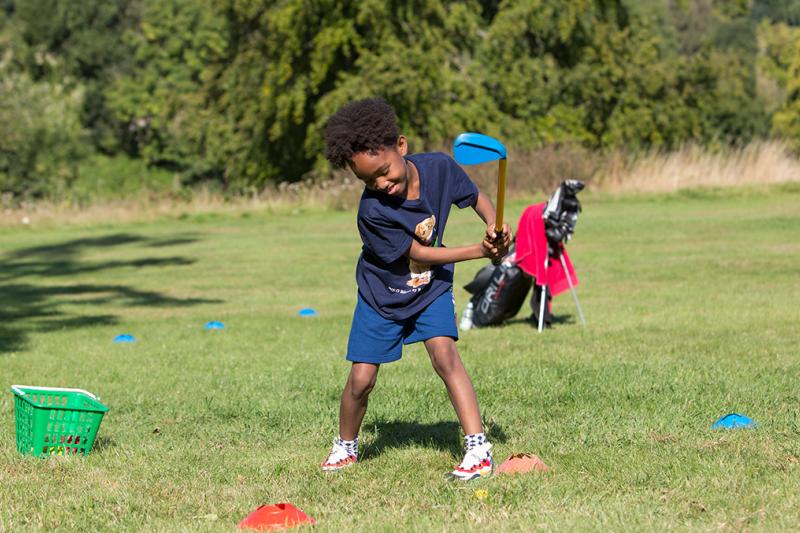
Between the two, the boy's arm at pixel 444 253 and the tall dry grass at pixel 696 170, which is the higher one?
the boy's arm at pixel 444 253

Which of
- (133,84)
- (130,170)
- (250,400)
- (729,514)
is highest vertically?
(729,514)

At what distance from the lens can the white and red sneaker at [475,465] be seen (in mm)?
5406

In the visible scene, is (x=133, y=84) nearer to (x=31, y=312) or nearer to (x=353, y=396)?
(x=31, y=312)

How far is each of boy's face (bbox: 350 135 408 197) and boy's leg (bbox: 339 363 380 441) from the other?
0.88m

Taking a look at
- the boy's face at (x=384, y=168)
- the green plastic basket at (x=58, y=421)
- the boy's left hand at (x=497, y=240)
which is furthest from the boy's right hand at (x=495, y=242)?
the green plastic basket at (x=58, y=421)

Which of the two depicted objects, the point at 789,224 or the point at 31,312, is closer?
the point at 31,312

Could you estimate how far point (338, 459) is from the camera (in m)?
5.82

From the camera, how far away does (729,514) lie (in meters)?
4.64

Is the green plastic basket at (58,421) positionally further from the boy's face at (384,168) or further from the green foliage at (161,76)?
the green foliage at (161,76)

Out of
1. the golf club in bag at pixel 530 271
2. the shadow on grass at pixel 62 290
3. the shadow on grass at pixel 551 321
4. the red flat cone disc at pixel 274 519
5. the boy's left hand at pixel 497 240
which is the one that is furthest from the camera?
the shadow on grass at pixel 62 290

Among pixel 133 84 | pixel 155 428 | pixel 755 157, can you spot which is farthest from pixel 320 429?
pixel 133 84

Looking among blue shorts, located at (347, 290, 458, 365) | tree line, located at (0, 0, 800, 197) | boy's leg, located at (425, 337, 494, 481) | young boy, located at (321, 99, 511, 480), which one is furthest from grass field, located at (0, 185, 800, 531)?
tree line, located at (0, 0, 800, 197)

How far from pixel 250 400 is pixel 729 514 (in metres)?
3.77

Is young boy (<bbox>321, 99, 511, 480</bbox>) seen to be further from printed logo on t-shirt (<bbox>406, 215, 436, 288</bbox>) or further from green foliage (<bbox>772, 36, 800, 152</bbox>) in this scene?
green foliage (<bbox>772, 36, 800, 152</bbox>)
